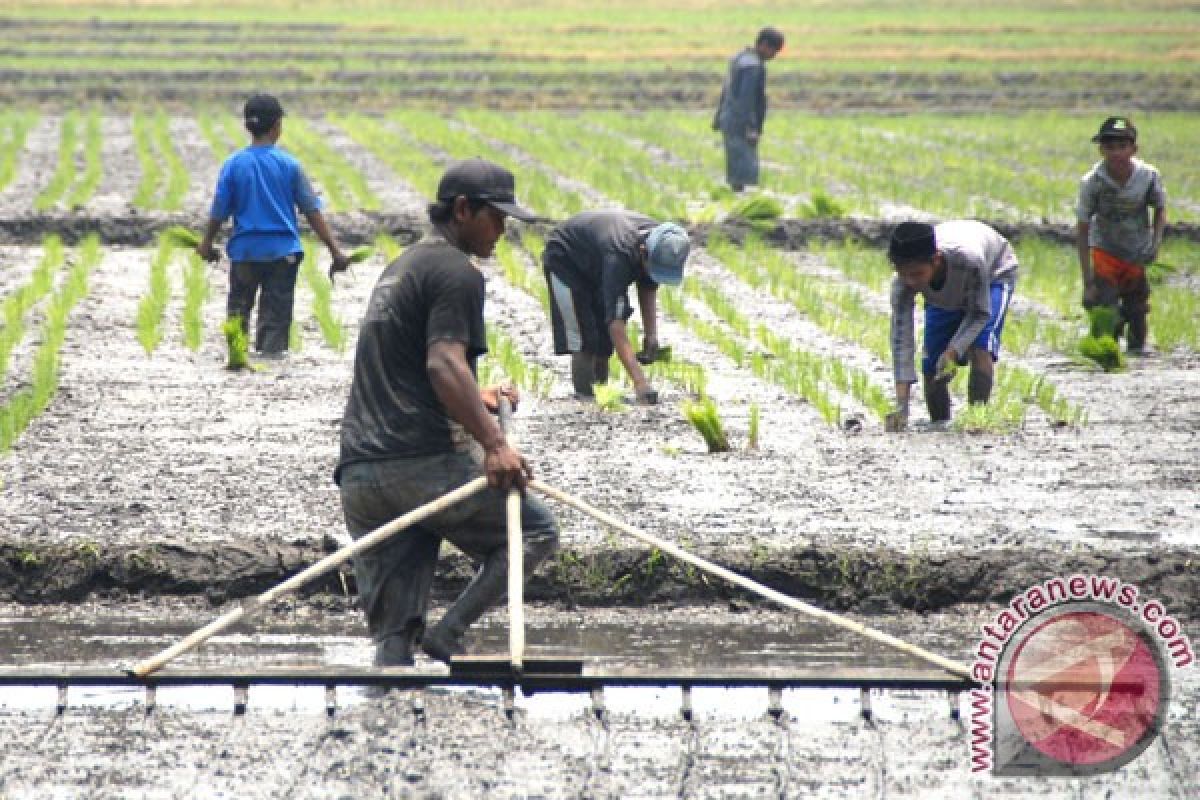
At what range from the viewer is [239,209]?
1069 centimetres

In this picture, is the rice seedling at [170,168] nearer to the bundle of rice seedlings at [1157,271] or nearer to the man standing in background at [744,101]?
the man standing in background at [744,101]

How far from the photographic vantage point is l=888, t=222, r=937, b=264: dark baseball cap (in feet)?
26.5

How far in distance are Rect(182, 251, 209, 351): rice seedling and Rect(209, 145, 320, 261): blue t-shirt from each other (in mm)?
578

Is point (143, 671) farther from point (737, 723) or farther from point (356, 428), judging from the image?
point (737, 723)

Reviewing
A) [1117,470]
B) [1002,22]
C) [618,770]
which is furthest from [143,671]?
[1002,22]

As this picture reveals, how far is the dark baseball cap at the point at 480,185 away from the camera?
5570 millimetres

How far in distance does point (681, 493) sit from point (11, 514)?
8.52 ft

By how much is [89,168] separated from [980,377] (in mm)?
13728

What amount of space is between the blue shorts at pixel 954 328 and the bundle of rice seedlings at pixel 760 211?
717cm

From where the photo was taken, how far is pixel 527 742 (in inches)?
212

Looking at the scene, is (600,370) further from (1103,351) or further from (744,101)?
(744,101)

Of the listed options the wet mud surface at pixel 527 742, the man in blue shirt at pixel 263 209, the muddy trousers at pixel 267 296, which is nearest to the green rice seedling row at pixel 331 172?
the muddy trousers at pixel 267 296

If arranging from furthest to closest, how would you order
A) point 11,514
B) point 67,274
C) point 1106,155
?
point 67,274
point 1106,155
point 11,514

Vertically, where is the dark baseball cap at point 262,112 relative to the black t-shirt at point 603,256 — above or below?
above
